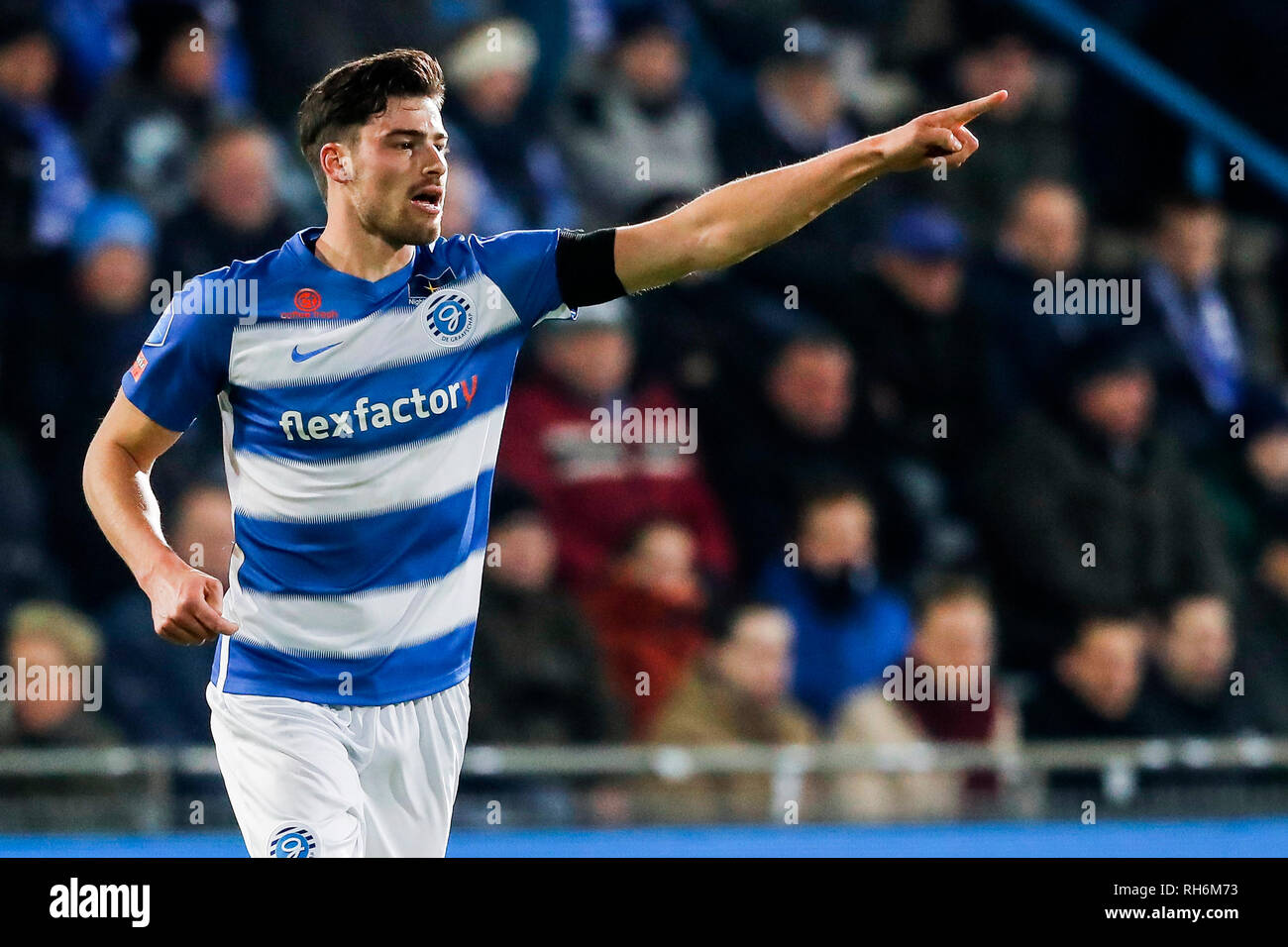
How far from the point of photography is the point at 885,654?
7.28 m

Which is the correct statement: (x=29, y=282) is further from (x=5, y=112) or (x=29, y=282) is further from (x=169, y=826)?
(x=169, y=826)

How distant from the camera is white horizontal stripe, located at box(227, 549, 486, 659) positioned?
163 inches

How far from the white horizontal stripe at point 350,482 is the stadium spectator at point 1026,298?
13.4 ft

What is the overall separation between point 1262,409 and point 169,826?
474 cm

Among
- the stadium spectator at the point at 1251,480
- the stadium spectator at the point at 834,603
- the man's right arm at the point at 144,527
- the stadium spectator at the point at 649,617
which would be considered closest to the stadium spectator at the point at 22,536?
the stadium spectator at the point at 649,617

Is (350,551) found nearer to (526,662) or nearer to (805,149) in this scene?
(526,662)

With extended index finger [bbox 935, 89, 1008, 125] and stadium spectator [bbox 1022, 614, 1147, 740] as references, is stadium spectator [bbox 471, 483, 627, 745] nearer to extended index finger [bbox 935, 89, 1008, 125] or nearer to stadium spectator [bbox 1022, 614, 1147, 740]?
stadium spectator [bbox 1022, 614, 1147, 740]

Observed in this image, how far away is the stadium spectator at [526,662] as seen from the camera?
691cm

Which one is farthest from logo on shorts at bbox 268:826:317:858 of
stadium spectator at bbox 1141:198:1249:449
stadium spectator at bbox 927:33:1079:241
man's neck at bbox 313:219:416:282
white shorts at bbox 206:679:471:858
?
stadium spectator at bbox 927:33:1079:241

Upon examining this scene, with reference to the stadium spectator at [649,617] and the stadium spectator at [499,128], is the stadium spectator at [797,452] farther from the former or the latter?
the stadium spectator at [499,128]

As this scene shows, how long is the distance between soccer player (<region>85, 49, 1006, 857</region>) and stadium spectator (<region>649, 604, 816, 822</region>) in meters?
2.75

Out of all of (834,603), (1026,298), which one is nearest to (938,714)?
A: (834,603)
